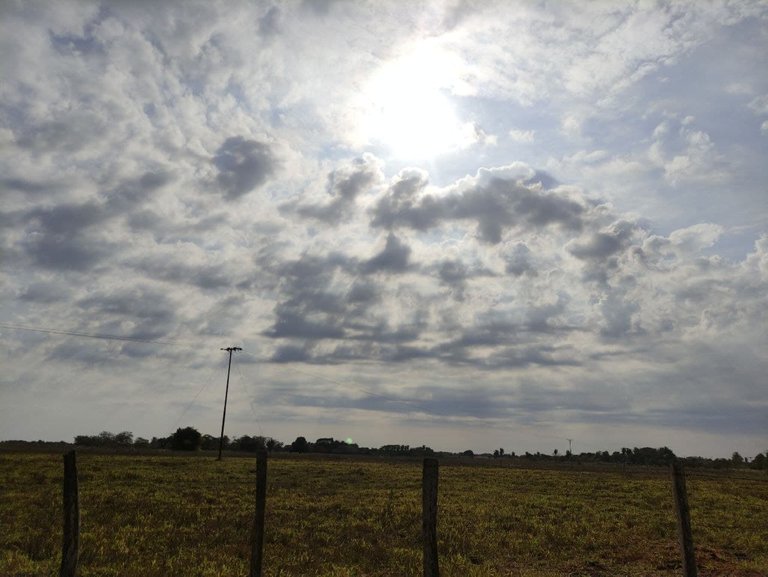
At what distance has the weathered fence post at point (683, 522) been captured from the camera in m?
11.3

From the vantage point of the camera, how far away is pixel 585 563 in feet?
69.6

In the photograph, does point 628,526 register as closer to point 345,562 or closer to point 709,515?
point 709,515

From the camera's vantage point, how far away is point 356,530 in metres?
25.7

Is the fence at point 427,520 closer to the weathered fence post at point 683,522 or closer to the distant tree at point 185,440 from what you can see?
the weathered fence post at point 683,522

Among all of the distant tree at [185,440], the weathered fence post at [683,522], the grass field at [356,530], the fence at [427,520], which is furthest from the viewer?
the distant tree at [185,440]

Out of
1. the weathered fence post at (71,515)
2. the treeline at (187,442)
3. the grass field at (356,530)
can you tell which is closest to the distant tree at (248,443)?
the treeline at (187,442)

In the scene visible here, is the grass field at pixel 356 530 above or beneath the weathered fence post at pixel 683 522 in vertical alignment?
Answer: beneath

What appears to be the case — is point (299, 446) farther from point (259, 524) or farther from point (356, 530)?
point (259, 524)

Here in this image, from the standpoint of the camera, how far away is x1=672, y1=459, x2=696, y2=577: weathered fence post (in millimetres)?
11341

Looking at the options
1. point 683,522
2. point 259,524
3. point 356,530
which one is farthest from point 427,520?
point 356,530

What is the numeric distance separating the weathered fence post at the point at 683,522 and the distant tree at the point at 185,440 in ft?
378

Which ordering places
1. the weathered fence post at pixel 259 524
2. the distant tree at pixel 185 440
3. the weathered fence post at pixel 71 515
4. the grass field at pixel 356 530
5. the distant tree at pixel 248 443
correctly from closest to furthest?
the weathered fence post at pixel 259 524, the weathered fence post at pixel 71 515, the grass field at pixel 356 530, the distant tree at pixel 185 440, the distant tree at pixel 248 443

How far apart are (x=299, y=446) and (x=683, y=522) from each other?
521 ft

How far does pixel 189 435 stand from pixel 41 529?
98404 mm
